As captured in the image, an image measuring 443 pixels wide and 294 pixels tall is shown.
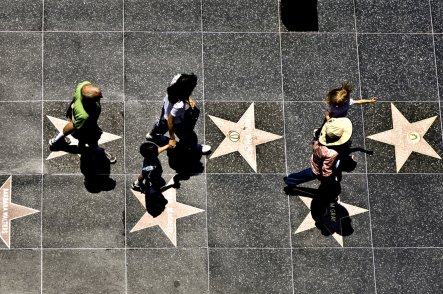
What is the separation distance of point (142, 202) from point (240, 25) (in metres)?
3.46

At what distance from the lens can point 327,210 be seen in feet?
30.5

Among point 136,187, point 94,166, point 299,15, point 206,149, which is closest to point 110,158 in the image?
point 94,166

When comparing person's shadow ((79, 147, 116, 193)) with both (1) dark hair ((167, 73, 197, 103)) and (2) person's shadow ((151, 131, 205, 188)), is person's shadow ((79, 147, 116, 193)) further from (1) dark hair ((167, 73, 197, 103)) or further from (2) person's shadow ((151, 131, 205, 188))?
(1) dark hair ((167, 73, 197, 103))

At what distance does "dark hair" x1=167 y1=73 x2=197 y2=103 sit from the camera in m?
7.94

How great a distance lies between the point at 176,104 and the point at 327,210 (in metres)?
3.11

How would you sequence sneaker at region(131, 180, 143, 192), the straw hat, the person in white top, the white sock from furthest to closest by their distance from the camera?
1. sneaker at region(131, 180, 143, 192)
2. the white sock
3. the straw hat
4. the person in white top

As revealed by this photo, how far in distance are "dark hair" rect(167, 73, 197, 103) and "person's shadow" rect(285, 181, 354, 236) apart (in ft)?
8.14

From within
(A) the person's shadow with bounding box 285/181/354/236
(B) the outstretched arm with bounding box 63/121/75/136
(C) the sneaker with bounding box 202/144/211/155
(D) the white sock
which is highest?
(B) the outstretched arm with bounding box 63/121/75/136

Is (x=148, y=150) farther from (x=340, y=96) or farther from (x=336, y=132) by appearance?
(x=340, y=96)

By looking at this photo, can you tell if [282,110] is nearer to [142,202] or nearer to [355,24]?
[355,24]

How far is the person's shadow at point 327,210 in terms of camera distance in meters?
9.24

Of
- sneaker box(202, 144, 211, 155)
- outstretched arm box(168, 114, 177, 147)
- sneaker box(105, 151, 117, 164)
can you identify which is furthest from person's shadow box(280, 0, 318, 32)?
sneaker box(105, 151, 117, 164)

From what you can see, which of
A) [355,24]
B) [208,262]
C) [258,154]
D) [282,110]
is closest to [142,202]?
[208,262]

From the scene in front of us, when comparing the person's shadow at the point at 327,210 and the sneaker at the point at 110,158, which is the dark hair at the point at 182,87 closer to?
the sneaker at the point at 110,158
